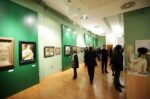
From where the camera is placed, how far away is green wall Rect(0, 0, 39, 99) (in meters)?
3.54

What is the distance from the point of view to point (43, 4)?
229 inches

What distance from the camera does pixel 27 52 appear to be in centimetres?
446

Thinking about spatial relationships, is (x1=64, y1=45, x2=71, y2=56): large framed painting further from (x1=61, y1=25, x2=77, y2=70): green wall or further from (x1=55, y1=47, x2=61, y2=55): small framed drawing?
(x1=55, y1=47, x2=61, y2=55): small framed drawing

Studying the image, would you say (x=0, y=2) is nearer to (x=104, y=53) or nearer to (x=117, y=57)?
(x=117, y=57)

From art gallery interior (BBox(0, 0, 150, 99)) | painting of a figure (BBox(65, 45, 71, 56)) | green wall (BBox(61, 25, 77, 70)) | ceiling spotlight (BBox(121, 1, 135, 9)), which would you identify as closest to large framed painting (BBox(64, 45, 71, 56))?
painting of a figure (BBox(65, 45, 71, 56))

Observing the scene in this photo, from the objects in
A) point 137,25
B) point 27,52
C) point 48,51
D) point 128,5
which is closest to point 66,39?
point 48,51

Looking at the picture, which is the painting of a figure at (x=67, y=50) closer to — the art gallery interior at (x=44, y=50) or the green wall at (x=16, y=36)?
the art gallery interior at (x=44, y=50)

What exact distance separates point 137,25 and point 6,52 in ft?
18.9

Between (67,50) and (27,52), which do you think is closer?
(27,52)

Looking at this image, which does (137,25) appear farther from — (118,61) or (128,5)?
(118,61)

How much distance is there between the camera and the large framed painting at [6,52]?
3465 mm

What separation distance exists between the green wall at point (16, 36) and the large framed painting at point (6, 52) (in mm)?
177

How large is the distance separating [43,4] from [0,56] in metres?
3.70

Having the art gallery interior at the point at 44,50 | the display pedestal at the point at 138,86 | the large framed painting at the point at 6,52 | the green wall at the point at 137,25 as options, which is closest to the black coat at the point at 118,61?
the art gallery interior at the point at 44,50
